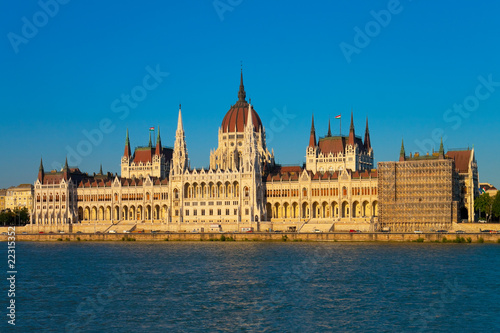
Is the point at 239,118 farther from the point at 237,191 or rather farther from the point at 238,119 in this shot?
the point at 237,191

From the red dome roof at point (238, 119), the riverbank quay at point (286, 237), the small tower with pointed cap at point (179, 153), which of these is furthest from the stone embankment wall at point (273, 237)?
the red dome roof at point (238, 119)

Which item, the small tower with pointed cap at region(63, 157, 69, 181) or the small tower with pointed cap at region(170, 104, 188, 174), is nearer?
the small tower with pointed cap at region(170, 104, 188, 174)

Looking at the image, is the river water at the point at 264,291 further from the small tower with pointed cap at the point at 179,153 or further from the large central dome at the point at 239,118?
the large central dome at the point at 239,118

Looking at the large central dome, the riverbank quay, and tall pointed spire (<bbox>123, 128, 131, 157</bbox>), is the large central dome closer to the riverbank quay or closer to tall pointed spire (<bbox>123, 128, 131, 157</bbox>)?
tall pointed spire (<bbox>123, 128, 131, 157</bbox>)

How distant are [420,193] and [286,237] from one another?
25065mm

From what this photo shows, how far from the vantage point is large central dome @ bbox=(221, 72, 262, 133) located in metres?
168

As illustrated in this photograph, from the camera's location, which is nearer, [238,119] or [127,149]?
[238,119]

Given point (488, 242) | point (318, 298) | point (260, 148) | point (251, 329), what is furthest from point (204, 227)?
point (251, 329)

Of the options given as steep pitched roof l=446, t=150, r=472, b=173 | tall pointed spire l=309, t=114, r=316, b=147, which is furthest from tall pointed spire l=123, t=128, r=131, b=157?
steep pitched roof l=446, t=150, r=472, b=173

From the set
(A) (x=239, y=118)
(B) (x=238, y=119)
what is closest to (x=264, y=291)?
(B) (x=238, y=119)

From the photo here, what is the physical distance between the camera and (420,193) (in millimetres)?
131125

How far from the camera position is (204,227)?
144750 mm

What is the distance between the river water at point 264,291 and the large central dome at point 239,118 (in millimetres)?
71088

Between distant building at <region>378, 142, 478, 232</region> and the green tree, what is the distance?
114 centimetres
